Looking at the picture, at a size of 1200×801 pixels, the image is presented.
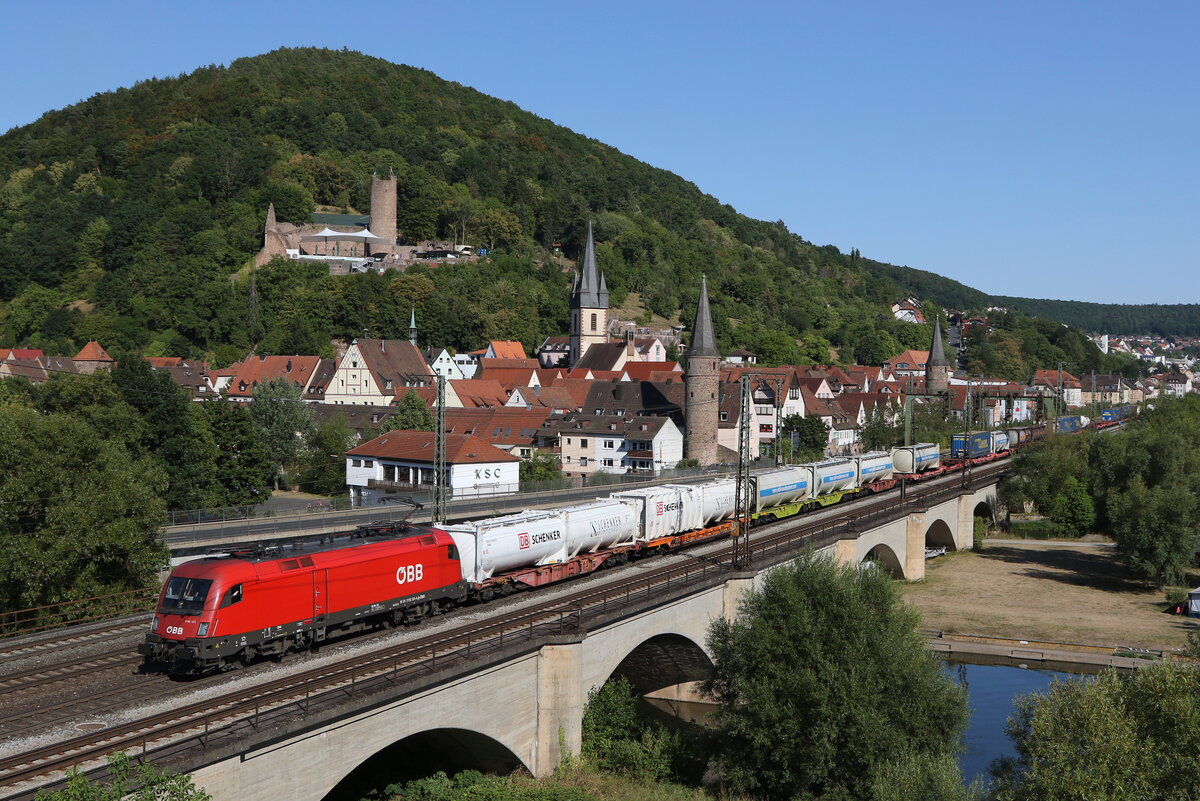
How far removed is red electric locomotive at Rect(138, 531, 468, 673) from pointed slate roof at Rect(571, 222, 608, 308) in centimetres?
9701

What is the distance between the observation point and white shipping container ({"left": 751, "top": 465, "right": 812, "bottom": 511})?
50156mm

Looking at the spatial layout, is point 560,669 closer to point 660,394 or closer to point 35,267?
point 660,394

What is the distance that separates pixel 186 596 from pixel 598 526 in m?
16.2

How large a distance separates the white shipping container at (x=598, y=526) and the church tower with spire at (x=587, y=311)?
88.4 meters

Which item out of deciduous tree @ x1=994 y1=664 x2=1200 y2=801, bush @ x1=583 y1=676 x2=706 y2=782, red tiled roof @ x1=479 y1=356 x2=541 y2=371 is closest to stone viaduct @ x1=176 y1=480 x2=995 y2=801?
bush @ x1=583 y1=676 x2=706 y2=782

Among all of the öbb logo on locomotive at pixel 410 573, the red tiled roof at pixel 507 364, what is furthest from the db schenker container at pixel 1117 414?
the öbb logo on locomotive at pixel 410 573

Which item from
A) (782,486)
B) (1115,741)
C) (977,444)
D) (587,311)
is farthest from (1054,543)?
(587,311)

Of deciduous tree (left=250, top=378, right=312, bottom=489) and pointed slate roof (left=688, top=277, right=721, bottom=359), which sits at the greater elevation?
pointed slate roof (left=688, top=277, right=721, bottom=359)

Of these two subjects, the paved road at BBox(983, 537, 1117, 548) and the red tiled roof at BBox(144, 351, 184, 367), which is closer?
the paved road at BBox(983, 537, 1117, 548)

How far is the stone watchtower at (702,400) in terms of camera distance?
276 ft

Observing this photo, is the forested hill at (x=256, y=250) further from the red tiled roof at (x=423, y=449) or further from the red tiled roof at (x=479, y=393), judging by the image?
the red tiled roof at (x=423, y=449)

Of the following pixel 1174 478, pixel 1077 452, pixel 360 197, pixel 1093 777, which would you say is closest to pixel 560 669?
pixel 1093 777

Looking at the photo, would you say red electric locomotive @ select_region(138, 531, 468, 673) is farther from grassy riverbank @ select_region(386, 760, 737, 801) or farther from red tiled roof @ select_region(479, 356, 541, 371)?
red tiled roof @ select_region(479, 356, 541, 371)

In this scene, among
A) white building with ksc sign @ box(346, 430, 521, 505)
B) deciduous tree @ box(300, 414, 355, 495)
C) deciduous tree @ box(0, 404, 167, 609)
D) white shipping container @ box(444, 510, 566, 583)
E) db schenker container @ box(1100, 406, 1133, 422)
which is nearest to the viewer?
white shipping container @ box(444, 510, 566, 583)
